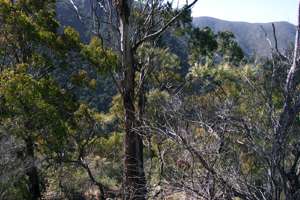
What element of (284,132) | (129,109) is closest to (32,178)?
(129,109)

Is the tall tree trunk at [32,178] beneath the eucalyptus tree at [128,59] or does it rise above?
beneath

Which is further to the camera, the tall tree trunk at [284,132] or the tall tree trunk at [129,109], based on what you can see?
the tall tree trunk at [129,109]

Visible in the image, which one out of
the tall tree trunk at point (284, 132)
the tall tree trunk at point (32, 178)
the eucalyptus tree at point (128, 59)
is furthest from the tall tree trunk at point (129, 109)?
the tall tree trunk at point (32, 178)

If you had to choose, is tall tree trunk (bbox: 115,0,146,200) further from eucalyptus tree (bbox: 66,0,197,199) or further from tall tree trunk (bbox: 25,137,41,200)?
tall tree trunk (bbox: 25,137,41,200)

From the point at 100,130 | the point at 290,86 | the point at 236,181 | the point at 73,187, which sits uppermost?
the point at 290,86

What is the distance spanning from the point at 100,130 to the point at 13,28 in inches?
175

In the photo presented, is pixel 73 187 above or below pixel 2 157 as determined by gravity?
below

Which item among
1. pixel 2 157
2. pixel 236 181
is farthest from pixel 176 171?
pixel 2 157

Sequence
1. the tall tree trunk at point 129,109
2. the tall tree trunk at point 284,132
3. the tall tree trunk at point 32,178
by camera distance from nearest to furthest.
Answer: the tall tree trunk at point 284,132 < the tall tree trunk at point 129,109 < the tall tree trunk at point 32,178

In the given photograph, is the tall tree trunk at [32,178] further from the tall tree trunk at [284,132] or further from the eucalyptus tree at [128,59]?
the tall tree trunk at [284,132]

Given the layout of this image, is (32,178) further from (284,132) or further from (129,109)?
(284,132)

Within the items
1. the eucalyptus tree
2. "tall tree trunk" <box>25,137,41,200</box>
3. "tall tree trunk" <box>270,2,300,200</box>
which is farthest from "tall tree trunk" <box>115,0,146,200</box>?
"tall tree trunk" <box>25,137,41,200</box>

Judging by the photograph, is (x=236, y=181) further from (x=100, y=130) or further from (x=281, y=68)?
(x=100, y=130)

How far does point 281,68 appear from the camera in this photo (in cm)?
454
